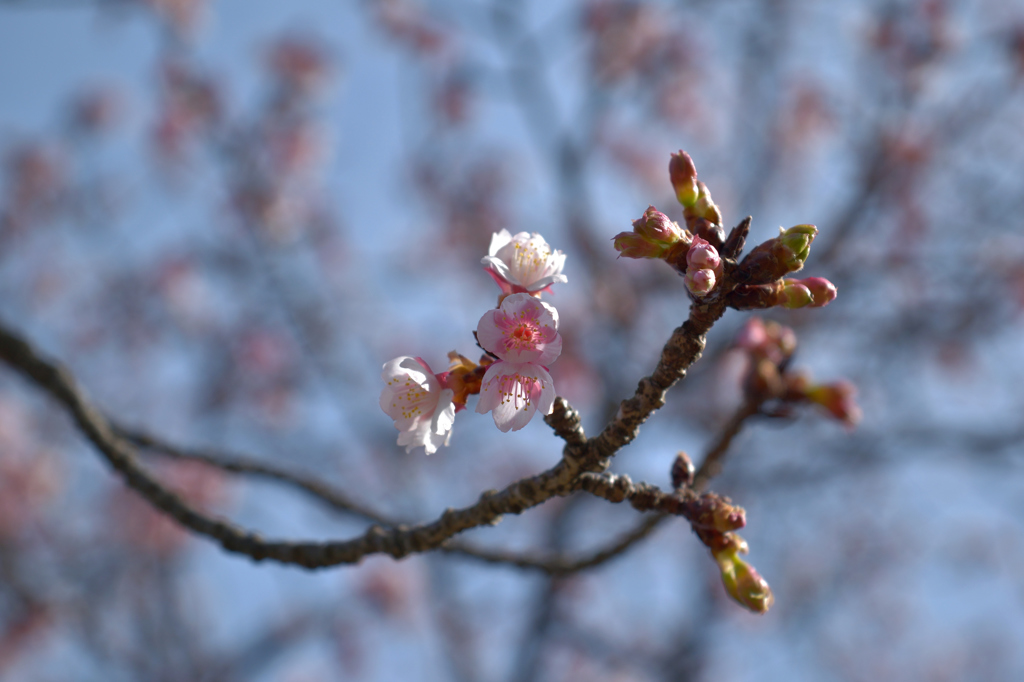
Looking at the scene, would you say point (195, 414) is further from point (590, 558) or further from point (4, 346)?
point (590, 558)

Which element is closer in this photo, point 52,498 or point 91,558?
point 91,558

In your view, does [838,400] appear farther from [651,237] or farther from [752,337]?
[651,237]

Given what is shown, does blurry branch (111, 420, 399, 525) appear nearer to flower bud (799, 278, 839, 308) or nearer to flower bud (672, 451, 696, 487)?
flower bud (672, 451, 696, 487)

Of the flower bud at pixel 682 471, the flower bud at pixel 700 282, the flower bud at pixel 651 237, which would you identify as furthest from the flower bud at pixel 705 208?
the flower bud at pixel 682 471

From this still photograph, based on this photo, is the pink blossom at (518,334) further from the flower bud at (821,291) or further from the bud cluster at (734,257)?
the flower bud at (821,291)

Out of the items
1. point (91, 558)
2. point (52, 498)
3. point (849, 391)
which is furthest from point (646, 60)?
point (52, 498)
